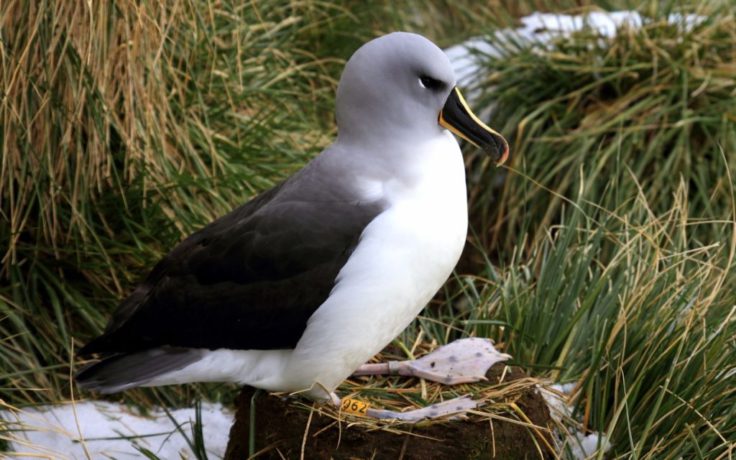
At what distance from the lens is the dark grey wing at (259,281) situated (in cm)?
322

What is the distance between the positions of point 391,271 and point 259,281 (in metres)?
0.39

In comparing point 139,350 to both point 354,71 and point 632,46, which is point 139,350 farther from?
point 632,46

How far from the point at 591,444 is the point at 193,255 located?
1343 millimetres

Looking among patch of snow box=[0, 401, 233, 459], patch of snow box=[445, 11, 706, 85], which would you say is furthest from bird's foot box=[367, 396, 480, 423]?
patch of snow box=[445, 11, 706, 85]

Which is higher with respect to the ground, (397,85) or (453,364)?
(397,85)

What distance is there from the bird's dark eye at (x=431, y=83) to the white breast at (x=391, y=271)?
0.16 m

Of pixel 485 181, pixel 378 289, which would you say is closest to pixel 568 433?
pixel 378 289

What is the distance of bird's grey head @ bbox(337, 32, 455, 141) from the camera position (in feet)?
10.8

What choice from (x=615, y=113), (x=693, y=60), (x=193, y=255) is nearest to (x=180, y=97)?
(x=193, y=255)

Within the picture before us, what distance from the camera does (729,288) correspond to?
412cm

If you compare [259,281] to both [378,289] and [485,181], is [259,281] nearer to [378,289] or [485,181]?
[378,289]

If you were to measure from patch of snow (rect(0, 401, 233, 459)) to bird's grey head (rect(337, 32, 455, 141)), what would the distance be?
1.19m

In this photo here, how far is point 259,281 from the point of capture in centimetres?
327

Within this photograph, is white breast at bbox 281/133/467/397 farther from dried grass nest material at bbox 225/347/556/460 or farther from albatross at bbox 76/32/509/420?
dried grass nest material at bbox 225/347/556/460
